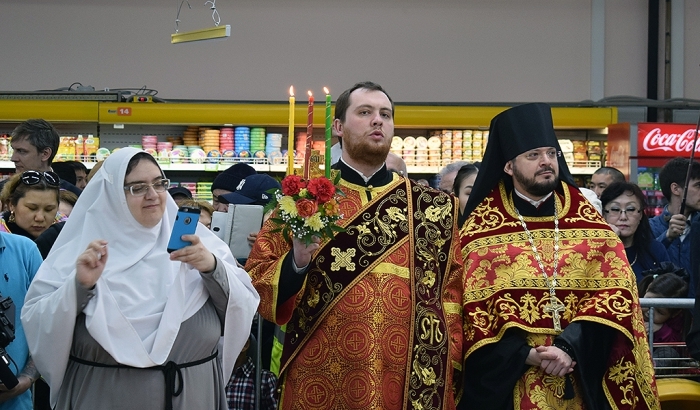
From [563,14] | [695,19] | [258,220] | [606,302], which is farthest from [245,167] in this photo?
[695,19]

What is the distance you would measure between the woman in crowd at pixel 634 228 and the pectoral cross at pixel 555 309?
1573mm

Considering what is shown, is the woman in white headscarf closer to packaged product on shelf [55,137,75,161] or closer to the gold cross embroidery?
the gold cross embroidery

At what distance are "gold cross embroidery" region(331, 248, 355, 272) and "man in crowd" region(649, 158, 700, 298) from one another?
2396 millimetres

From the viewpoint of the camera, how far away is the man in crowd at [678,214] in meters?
5.54

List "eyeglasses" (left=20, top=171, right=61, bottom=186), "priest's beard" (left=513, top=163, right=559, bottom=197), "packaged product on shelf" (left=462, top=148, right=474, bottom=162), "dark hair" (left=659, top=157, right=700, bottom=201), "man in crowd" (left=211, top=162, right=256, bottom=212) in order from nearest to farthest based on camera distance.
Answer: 1. "priest's beard" (left=513, top=163, right=559, bottom=197)
2. "eyeglasses" (left=20, top=171, right=61, bottom=186)
3. "man in crowd" (left=211, top=162, right=256, bottom=212)
4. "dark hair" (left=659, top=157, right=700, bottom=201)
5. "packaged product on shelf" (left=462, top=148, right=474, bottom=162)

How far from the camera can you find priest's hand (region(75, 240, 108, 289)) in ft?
9.52

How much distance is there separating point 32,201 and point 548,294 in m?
2.31

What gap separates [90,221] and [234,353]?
0.63 meters

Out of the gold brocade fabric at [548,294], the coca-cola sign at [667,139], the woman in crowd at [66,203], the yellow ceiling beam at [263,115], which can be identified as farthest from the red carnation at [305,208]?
the coca-cola sign at [667,139]

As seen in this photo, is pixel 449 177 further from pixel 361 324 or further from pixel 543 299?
pixel 361 324

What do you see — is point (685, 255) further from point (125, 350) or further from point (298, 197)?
point (125, 350)

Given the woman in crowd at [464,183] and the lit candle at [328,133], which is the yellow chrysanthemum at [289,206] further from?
the woman in crowd at [464,183]

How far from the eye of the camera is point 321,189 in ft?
10.0

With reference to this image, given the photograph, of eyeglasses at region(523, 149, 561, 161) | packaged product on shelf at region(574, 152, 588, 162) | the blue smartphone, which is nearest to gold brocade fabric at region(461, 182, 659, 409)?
eyeglasses at region(523, 149, 561, 161)
